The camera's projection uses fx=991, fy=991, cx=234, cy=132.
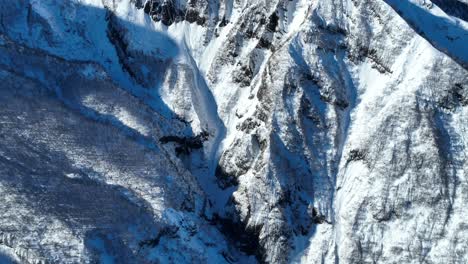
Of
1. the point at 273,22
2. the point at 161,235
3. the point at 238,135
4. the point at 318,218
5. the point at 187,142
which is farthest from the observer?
the point at 273,22

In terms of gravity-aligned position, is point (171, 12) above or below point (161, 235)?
above

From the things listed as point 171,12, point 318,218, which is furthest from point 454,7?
point 318,218

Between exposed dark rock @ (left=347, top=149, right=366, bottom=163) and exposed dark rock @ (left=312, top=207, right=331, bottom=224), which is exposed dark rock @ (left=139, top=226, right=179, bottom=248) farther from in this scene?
exposed dark rock @ (left=347, top=149, right=366, bottom=163)

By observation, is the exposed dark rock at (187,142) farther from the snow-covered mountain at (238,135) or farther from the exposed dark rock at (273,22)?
the exposed dark rock at (273,22)

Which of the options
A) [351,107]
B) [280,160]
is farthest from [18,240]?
[351,107]

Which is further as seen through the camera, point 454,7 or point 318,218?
point 454,7

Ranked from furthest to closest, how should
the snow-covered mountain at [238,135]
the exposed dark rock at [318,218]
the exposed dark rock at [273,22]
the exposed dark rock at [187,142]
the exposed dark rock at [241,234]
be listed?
the exposed dark rock at [273,22] < the exposed dark rock at [187,142] < the exposed dark rock at [318,218] < the exposed dark rock at [241,234] < the snow-covered mountain at [238,135]

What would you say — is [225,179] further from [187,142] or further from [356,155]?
[356,155]

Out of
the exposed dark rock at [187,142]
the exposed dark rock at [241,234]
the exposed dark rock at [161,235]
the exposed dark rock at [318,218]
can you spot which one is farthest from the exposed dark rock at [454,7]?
the exposed dark rock at [161,235]
